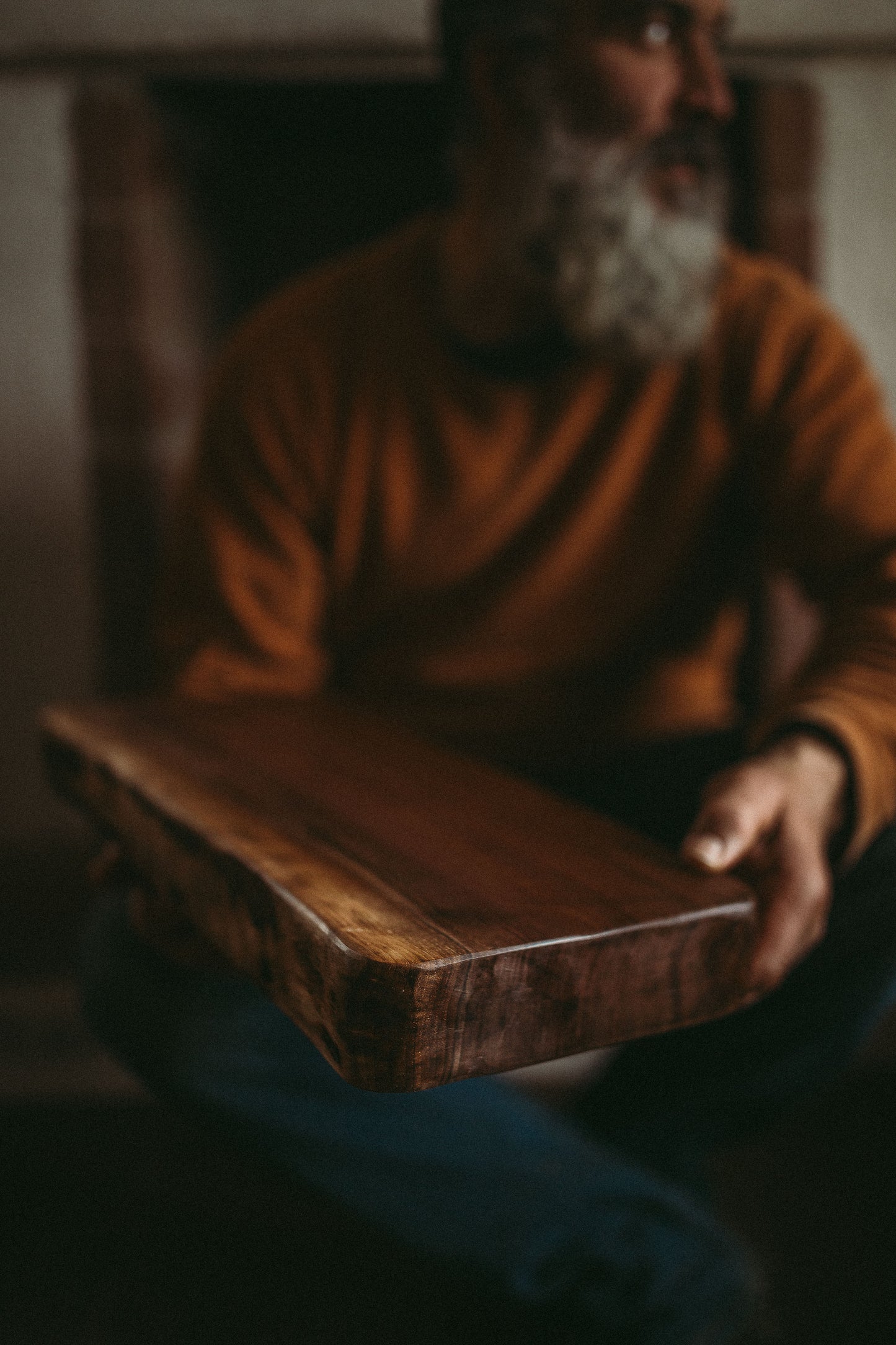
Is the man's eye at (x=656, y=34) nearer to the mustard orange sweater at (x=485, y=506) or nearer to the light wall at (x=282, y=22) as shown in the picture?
the mustard orange sweater at (x=485, y=506)

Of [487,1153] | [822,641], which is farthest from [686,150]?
[487,1153]

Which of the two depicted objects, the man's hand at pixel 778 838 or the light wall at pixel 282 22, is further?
the light wall at pixel 282 22

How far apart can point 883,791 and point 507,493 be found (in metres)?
0.50

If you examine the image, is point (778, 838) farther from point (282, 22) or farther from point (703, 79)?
point (282, 22)

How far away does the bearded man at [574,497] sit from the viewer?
96 centimetres

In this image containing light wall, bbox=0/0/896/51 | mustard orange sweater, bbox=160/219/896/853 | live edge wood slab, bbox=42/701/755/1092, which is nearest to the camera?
live edge wood slab, bbox=42/701/755/1092

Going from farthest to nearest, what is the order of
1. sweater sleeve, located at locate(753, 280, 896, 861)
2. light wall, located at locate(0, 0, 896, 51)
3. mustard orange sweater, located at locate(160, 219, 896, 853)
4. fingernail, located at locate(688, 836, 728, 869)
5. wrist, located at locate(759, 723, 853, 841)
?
light wall, located at locate(0, 0, 896, 51) < mustard orange sweater, located at locate(160, 219, 896, 853) < sweater sleeve, located at locate(753, 280, 896, 861) < wrist, located at locate(759, 723, 853, 841) < fingernail, located at locate(688, 836, 728, 869)

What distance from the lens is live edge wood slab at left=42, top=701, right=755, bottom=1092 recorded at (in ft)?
1.56

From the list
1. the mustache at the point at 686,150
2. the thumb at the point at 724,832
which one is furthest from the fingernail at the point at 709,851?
the mustache at the point at 686,150

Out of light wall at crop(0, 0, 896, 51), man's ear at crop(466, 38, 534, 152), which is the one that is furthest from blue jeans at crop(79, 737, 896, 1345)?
light wall at crop(0, 0, 896, 51)

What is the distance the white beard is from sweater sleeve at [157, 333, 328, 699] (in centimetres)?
30

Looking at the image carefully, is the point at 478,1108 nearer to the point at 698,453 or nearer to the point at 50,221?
the point at 698,453

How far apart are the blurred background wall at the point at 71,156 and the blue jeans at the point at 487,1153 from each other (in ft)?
2.36

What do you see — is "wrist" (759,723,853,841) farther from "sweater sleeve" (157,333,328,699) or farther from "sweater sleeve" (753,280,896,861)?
"sweater sleeve" (157,333,328,699)
